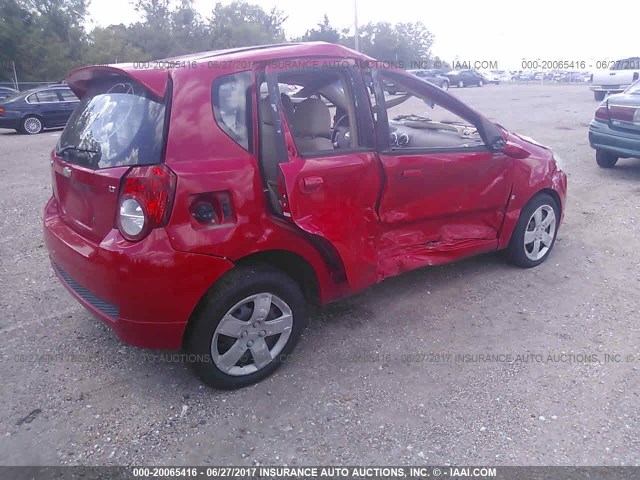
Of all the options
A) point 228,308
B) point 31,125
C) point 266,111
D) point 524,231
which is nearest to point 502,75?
point 31,125

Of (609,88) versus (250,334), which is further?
(609,88)

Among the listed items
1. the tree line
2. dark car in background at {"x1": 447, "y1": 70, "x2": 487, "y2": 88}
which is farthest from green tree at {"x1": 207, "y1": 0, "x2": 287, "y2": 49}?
dark car in background at {"x1": 447, "y1": 70, "x2": 487, "y2": 88}

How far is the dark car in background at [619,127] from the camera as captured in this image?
7.44 meters

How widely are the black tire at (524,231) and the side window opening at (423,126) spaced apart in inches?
32.1

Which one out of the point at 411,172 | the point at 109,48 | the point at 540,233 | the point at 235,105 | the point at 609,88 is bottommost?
the point at 540,233

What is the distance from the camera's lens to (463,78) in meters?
43.4

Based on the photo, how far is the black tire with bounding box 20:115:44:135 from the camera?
611 inches

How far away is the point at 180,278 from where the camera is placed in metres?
2.65

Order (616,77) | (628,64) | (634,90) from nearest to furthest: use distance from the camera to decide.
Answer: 1. (634,90)
2. (616,77)
3. (628,64)

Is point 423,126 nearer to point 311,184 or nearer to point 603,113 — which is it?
point 311,184

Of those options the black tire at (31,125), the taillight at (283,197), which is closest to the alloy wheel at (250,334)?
the taillight at (283,197)

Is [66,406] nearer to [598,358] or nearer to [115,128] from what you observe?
[115,128]

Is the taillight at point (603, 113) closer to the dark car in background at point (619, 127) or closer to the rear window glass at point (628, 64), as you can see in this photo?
the dark car in background at point (619, 127)

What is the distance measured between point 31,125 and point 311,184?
1562 cm
